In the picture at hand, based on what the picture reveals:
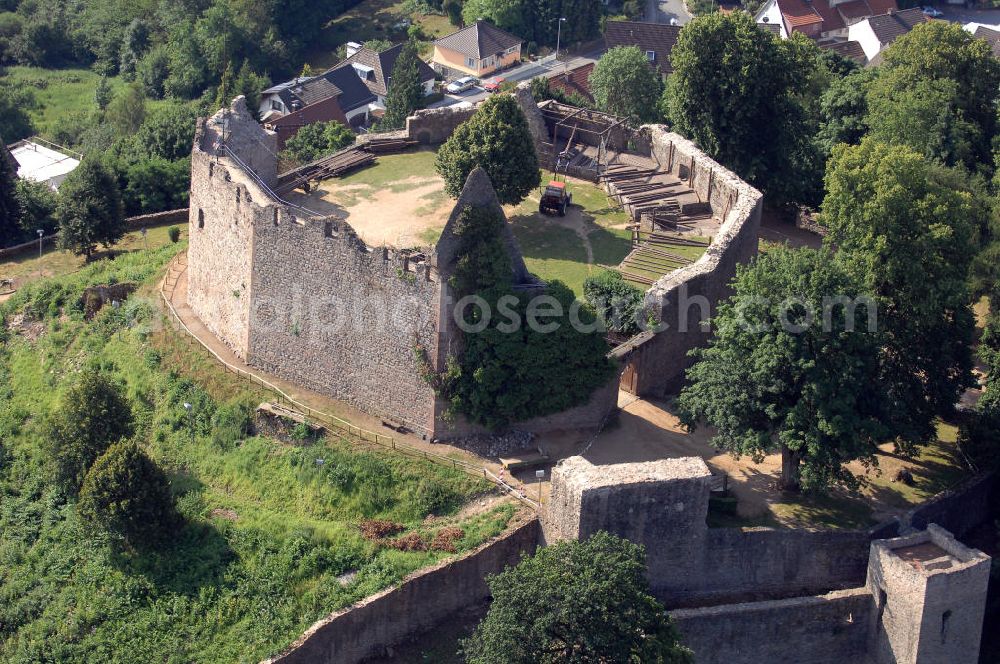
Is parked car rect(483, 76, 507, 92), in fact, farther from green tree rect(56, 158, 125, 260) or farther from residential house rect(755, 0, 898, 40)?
green tree rect(56, 158, 125, 260)

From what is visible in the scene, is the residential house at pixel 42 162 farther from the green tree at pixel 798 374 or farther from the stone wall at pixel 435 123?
the green tree at pixel 798 374

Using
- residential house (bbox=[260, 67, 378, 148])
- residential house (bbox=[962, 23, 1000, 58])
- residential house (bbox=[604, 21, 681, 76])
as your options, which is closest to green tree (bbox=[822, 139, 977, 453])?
residential house (bbox=[260, 67, 378, 148])

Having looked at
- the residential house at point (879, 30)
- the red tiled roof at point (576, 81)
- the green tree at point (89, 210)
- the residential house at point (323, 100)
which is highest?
the residential house at point (879, 30)

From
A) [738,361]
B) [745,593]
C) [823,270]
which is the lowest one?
[745,593]

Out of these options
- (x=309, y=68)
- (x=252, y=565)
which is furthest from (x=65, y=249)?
→ (x=309, y=68)

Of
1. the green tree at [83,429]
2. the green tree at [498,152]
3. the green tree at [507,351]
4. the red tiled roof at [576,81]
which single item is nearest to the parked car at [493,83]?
the red tiled roof at [576,81]

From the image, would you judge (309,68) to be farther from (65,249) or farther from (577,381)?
(577,381)

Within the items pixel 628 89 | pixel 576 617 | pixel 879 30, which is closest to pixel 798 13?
pixel 879 30
